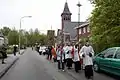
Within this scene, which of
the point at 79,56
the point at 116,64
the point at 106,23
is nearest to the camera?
the point at 116,64

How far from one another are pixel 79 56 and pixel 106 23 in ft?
38.1

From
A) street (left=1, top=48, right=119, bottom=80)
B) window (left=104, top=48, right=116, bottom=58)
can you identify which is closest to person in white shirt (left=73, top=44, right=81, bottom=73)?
street (left=1, top=48, right=119, bottom=80)

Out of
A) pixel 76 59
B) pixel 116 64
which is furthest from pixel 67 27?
pixel 116 64

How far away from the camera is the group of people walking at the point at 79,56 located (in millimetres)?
13820

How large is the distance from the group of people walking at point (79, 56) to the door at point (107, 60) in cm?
100

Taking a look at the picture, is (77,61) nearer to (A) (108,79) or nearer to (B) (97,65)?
(B) (97,65)

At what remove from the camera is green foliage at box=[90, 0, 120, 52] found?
1042 inches

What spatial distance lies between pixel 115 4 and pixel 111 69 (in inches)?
516

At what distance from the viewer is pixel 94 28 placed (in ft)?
102

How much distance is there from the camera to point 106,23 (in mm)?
28047

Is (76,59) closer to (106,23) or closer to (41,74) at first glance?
(41,74)

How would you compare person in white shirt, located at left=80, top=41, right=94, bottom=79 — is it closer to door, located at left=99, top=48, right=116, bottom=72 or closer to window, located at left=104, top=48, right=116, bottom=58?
door, located at left=99, top=48, right=116, bottom=72

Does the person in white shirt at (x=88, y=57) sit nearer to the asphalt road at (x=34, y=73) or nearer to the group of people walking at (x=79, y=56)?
the group of people walking at (x=79, y=56)

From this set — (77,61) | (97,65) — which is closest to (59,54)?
(77,61)
